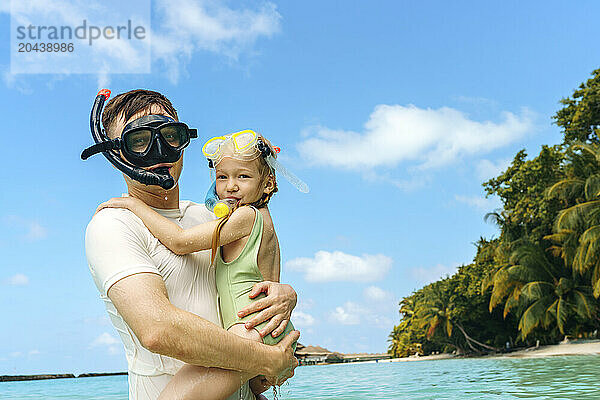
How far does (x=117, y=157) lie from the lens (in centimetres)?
229

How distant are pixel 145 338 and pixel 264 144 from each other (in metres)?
1.32

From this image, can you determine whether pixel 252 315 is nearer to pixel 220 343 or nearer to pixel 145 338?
pixel 220 343

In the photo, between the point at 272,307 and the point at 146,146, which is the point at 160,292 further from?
the point at 146,146

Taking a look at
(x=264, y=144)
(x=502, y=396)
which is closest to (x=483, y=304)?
(x=502, y=396)

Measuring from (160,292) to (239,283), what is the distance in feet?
1.57

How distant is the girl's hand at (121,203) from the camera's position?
2.15m

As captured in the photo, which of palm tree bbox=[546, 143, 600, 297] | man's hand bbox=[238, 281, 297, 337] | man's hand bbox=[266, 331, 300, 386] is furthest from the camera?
palm tree bbox=[546, 143, 600, 297]

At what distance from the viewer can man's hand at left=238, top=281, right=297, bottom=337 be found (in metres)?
2.14

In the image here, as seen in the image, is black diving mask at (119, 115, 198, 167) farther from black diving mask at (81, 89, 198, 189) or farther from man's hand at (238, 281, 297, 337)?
man's hand at (238, 281, 297, 337)

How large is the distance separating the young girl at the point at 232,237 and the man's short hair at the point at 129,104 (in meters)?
0.33

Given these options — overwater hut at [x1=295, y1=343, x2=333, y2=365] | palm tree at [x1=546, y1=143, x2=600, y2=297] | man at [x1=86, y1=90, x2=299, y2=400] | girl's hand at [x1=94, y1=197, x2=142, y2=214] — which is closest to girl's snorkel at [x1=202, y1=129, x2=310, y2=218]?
man at [x1=86, y1=90, x2=299, y2=400]

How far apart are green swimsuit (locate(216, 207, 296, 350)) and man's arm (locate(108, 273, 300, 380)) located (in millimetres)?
306

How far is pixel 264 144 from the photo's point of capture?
283cm

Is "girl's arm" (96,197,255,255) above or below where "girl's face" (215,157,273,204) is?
below
